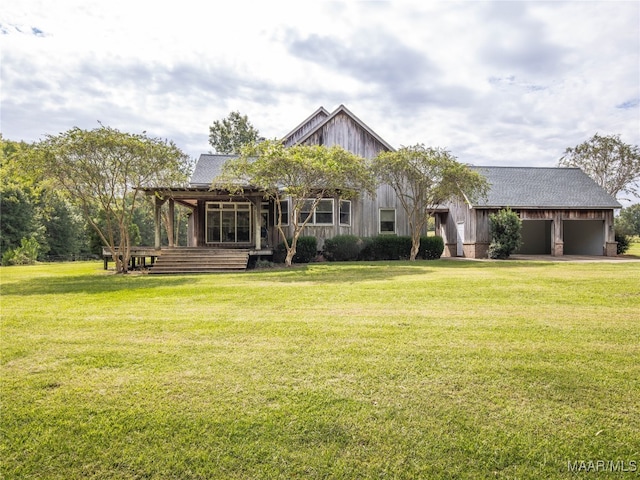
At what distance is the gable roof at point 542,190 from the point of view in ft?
67.8

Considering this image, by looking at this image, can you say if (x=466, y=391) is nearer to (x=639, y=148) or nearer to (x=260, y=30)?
(x=260, y=30)

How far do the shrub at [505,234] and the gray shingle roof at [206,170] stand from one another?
14.6m

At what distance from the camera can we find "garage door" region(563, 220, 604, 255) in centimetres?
2150

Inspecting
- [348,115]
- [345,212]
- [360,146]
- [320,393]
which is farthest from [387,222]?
[320,393]

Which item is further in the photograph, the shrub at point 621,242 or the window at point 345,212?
the shrub at point 621,242

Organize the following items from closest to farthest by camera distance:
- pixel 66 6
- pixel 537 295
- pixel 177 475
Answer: pixel 177 475 < pixel 66 6 < pixel 537 295

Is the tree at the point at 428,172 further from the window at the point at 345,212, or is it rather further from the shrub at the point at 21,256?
the shrub at the point at 21,256

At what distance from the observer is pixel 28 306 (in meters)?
6.92

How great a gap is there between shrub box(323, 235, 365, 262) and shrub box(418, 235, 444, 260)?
3.64 m

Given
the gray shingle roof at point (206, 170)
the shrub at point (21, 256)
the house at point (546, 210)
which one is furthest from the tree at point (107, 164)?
the house at point (546, 210)

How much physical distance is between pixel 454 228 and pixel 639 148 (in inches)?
653

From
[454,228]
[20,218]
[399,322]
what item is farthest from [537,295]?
[20,218]

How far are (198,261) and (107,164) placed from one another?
4584 mm

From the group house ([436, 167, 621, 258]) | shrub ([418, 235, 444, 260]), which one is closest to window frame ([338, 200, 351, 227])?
shrub ([418, 235, 444, 260])
